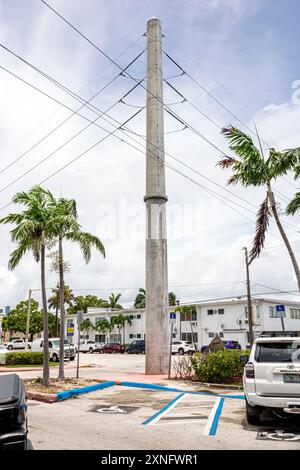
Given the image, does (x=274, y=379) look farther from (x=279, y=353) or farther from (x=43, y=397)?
(x=43, y=397)

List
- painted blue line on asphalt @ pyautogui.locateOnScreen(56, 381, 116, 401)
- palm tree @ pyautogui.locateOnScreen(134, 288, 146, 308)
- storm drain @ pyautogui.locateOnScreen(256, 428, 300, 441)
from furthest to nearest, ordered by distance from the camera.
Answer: palm tree @ pyautogui.locateOnScreen(134, 288, 146, 308) → painted blue line on asphalt @ pyautogui.locateOnScreen(56, 381, 116, 401) → storm drain @ pyautogui.locateOnScreen(256, 428, 300, 441)

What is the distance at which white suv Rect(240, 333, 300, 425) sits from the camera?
754 cm

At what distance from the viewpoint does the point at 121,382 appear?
1583 centimetres

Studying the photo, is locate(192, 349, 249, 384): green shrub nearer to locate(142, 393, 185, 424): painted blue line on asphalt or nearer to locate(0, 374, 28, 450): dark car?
locate(142, 393, 185, 424): painted blue line on asphalt

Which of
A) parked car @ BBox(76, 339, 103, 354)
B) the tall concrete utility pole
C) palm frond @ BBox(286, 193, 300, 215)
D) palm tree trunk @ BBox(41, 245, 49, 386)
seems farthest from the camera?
parked car @ BBox(76, 339, 103, 354)

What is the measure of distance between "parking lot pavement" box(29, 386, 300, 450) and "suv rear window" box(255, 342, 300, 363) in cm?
125

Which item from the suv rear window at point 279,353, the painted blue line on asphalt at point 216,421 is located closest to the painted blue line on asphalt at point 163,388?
the painted blue line on asphalt at point 216,421

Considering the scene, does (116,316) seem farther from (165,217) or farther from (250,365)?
(250,365)

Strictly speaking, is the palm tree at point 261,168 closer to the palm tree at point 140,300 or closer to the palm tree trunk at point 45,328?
the palm tree trunk at point 45,328

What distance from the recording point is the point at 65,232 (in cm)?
1595

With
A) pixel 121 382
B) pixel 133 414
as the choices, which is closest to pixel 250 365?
pixel 133 414

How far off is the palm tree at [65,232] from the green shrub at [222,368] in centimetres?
533

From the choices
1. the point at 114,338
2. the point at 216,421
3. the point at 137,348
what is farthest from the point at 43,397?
the point at 114,338

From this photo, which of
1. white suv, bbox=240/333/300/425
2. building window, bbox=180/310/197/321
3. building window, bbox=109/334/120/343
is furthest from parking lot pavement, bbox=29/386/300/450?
building window, bbox=109/334/120/343
